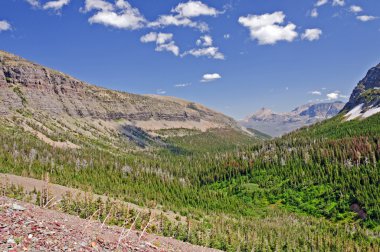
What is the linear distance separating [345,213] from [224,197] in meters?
51.2

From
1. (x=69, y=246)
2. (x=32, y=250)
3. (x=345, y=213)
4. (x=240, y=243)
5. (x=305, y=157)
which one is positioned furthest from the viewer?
(x=305, y=157)

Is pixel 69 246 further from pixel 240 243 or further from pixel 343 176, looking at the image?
pixel 343 176

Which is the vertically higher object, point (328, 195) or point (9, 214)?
point (9, 214)

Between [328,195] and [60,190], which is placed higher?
[60,190]

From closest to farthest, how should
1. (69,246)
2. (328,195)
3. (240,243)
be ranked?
1. (69,246)
2. (240,243)
3. (328,195)

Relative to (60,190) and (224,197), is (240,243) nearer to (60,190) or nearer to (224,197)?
(60,190)

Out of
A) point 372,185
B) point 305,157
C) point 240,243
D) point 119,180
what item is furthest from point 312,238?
point 305,157

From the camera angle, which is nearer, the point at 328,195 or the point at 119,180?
the point at 328,195

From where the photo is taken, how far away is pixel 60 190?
302 feet

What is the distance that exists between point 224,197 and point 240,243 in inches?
3352

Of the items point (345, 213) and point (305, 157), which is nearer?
point (345, 213)

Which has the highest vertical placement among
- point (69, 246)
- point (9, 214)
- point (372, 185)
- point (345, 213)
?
point (9, 214)

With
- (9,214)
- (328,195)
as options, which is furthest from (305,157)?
(9,214)

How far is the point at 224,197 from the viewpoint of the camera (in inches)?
6132
